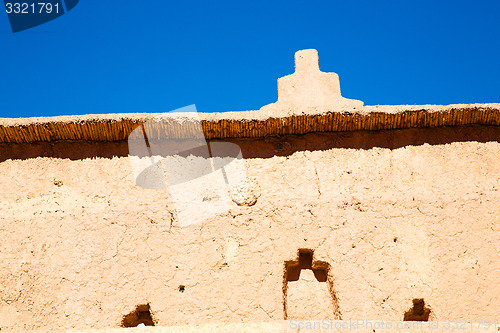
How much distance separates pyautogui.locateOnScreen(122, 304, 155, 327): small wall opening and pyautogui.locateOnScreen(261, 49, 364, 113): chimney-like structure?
2288 mm

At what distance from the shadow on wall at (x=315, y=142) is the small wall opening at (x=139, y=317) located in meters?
1.20

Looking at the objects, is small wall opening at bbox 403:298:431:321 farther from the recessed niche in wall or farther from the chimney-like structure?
the chimney-like structure

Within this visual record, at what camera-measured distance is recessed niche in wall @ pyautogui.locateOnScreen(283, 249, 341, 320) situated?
146 inches

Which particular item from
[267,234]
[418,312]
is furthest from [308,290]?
[418,312]

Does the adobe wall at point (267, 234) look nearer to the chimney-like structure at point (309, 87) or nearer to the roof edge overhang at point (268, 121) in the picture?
the roof edge overhang at point (268, 121)

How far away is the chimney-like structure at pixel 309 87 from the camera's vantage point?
208 inches

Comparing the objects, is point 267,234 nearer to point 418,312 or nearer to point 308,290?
point 308,290

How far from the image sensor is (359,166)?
419 cm

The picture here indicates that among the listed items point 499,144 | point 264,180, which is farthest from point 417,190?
point 264,180

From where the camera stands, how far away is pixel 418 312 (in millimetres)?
3666

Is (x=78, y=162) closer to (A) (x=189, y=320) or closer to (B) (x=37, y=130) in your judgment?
(B) (x=37, y=130)

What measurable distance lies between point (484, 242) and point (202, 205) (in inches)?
77.4

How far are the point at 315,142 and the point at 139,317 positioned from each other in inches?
71.0

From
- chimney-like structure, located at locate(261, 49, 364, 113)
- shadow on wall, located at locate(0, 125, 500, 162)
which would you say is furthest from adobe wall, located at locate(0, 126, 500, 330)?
chimney-like structure, located at locate(261, 49, 364, 113)
